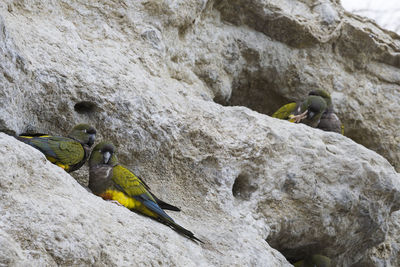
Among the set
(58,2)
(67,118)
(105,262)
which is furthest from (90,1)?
(105,262)

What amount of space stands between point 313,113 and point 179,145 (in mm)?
2203

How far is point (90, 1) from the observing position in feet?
16.3

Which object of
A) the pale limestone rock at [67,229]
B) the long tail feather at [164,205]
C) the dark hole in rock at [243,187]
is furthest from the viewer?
the dark hole in rock at [243,187]

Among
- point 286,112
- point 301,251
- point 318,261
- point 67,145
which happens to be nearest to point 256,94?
point 286,112

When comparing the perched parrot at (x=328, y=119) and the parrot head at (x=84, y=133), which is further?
the perched parrot at (x=328, y=119)

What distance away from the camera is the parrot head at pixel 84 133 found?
3748mm

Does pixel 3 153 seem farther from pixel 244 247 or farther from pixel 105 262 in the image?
pixel 244 247

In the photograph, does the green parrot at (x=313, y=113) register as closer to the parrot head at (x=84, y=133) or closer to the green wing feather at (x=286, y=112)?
the green wing feather at (x=286, y=112)

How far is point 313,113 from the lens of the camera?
603cm

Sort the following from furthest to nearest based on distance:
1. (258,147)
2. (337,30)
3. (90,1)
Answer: (337,30) < (90,1) < (258,147)

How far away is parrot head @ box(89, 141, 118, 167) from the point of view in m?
3.77

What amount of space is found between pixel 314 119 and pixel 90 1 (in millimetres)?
2628

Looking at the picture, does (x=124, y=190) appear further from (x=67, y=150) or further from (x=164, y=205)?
(x=67, y=150)

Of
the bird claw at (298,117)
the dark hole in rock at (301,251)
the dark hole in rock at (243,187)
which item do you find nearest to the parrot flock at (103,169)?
the dark hole in rock at (243,187)
